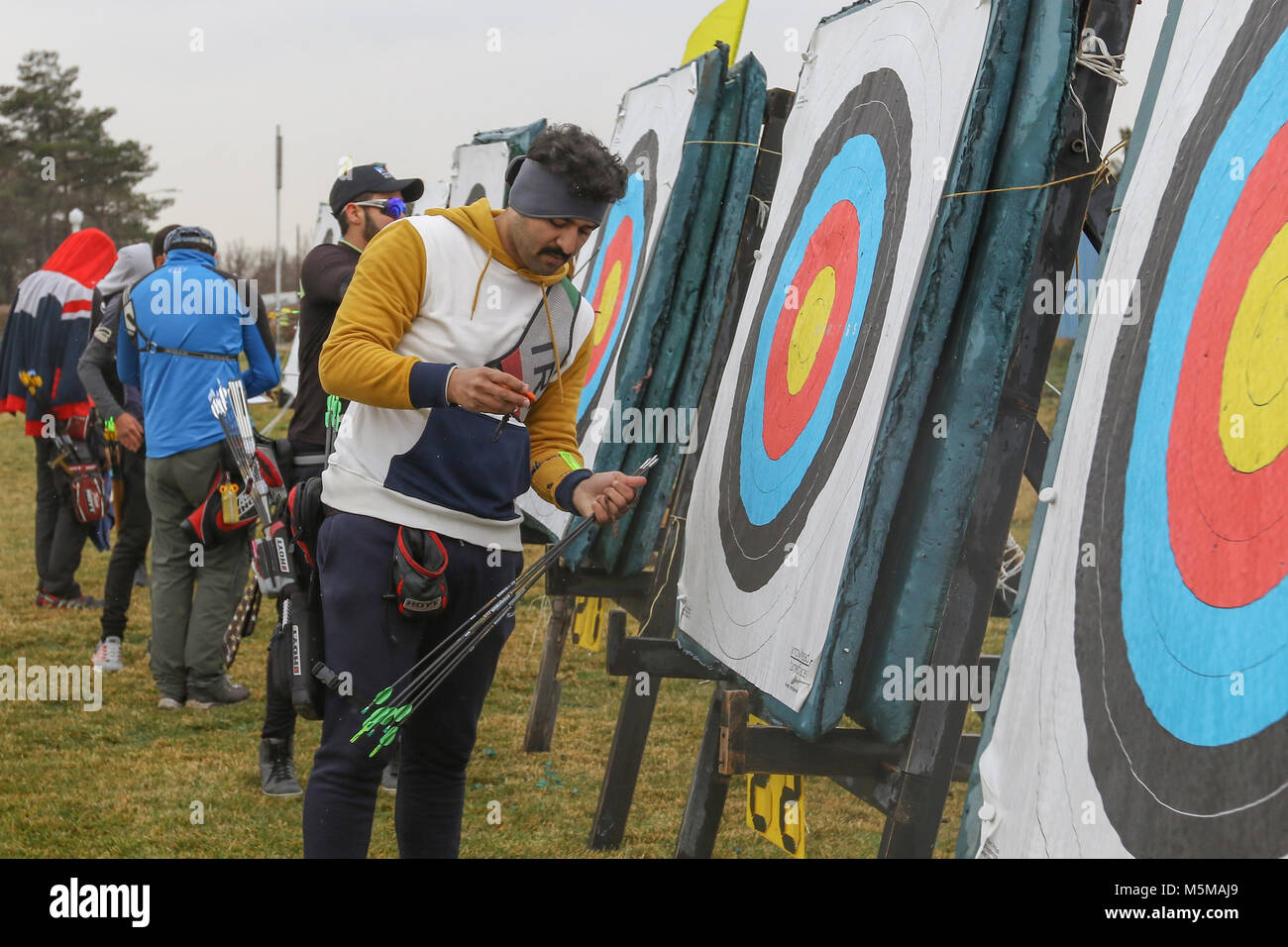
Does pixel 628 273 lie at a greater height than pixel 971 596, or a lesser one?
greater

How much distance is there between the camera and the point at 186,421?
5203mm

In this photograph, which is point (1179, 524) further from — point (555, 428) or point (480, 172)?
point (480, 172)

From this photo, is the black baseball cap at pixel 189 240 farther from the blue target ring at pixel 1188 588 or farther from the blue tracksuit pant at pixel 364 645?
the blue target ring at pixel 1188 588

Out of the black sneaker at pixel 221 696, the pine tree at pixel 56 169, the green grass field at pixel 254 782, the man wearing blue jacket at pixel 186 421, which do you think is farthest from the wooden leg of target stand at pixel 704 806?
the pine tree at pixel 56 169

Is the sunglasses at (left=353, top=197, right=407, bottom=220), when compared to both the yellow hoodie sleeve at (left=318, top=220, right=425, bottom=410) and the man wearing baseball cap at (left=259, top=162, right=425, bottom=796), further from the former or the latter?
the yellow hoodie sleeve at (left=318, top=220, right=425, bottom=410)

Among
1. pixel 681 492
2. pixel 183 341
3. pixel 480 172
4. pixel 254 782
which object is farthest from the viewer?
pixel 480 172

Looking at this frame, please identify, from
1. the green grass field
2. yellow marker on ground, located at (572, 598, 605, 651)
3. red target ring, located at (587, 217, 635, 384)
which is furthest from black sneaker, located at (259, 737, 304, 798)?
red target ring, located at (587, 217, 635, 384)

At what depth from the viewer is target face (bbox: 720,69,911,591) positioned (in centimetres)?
268

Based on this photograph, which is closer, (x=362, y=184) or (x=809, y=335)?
(x=809, y=335)

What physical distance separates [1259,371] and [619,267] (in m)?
3.32

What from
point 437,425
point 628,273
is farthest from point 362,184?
point 437,425

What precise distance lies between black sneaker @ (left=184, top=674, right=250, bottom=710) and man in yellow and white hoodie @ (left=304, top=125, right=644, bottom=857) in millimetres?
3034
